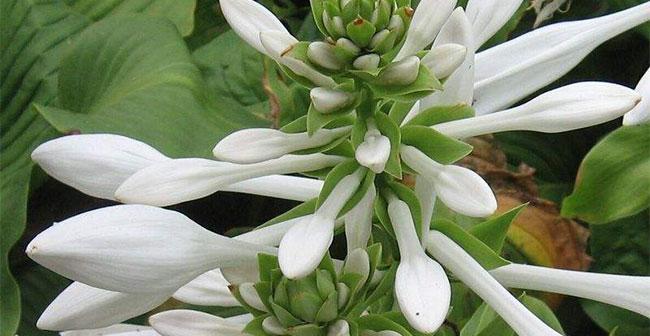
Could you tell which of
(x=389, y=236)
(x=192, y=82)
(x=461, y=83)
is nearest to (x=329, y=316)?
(x=389, y=236)

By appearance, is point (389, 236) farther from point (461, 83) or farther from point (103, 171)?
point (103, 171)

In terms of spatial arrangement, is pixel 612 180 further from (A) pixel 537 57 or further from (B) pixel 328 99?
(B) pixel 328 99

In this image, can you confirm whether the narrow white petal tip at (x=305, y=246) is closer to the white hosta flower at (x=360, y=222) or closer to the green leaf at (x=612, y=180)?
the white hosta flower at (x=360, y=222)

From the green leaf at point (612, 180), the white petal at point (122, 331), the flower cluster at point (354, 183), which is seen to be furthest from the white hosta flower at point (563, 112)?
the green leaf at point (612, 180)

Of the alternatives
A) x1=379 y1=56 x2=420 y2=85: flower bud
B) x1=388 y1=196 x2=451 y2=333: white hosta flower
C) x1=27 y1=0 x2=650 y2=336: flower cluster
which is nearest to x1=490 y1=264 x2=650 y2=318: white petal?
x1=27 y1=0 x2=650 y2=336: flower cluster

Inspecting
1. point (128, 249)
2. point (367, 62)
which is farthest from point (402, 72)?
point (128, 249)

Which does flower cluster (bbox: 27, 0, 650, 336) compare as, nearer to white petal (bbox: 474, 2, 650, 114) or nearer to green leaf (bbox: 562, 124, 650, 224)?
white petal (bbox: 474, 2, 650, 114)
